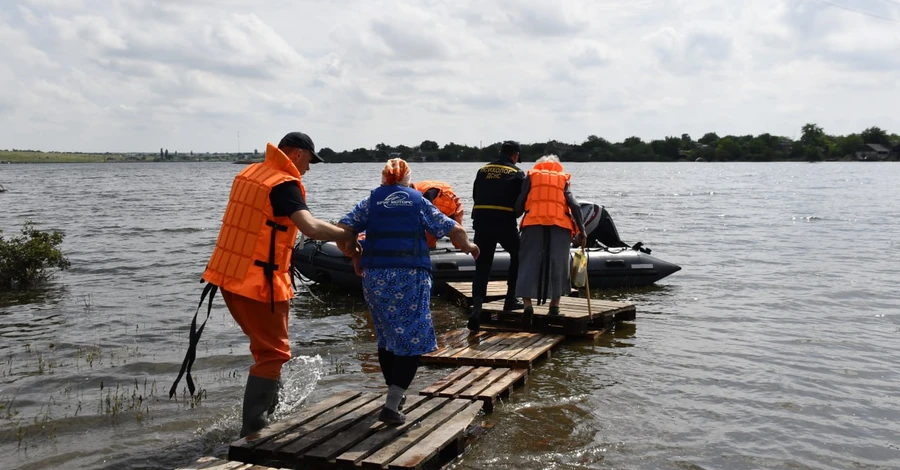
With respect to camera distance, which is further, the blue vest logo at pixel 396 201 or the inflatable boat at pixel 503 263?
the inflatable boat at pixel 503 263

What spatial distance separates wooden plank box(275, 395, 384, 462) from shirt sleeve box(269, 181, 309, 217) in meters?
1.37

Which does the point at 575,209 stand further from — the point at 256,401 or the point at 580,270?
the point at 256,401

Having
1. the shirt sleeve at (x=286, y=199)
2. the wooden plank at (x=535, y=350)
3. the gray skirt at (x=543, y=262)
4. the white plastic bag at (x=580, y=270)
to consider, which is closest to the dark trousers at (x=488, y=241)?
the gray skirt at (x=543, y=262)

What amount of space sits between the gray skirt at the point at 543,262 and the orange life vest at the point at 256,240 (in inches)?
160

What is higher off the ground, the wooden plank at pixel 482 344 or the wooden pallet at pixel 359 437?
the wooden pallet at pixel 359 437

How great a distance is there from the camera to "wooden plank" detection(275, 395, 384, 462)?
4656mm

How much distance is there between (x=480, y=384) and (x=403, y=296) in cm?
192

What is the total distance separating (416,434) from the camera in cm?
503

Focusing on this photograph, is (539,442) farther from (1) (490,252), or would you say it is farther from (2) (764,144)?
(2) (764,144)

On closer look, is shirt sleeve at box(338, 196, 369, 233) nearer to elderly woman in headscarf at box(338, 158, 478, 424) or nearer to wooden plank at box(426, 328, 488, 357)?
elderly woman in headscarf at box(338, 158, 478, 424)

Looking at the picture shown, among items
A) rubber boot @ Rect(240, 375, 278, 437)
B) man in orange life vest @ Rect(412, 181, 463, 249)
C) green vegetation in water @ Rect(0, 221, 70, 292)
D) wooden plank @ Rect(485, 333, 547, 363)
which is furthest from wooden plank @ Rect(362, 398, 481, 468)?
green vegetation in water @ Rect(0, 221, 70, 292)

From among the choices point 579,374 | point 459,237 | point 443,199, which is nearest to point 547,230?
point 579,374

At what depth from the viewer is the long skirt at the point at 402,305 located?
4.98m

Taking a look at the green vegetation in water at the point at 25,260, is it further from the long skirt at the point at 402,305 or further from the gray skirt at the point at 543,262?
the long skirt at the point at 402,305
